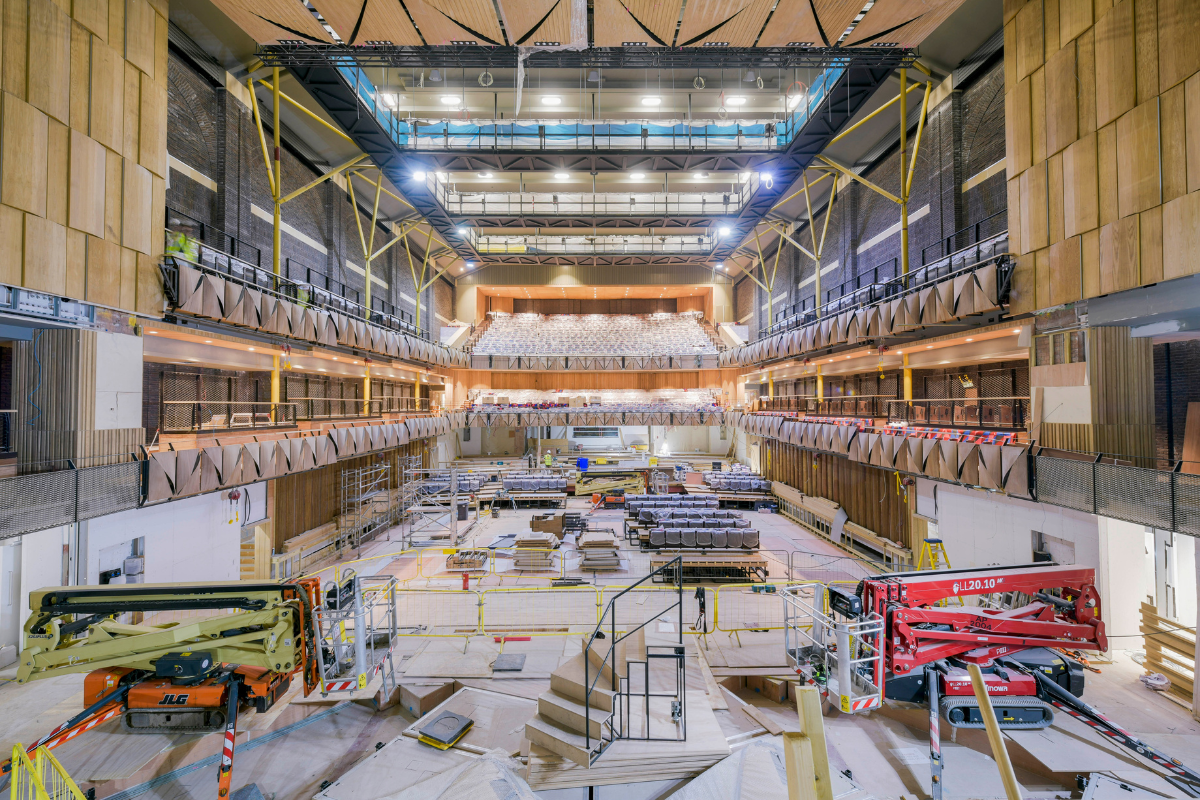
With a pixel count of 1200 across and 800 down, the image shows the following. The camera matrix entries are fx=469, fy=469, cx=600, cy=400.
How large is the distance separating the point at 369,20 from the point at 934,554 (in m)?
19.6

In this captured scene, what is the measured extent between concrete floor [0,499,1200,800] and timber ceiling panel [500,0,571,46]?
13.1 meters

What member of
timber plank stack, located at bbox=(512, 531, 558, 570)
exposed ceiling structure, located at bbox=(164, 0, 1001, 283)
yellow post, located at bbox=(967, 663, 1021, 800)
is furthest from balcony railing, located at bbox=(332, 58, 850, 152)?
yellow post, located at bbox=(967, 663, 1021, 800)

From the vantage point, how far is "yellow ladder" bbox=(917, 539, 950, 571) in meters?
13.1

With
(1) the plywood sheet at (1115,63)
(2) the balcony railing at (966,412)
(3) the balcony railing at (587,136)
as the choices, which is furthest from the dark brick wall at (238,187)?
(2) the balcony railing at (966,412)

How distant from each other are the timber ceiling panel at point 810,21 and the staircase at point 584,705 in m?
12.7

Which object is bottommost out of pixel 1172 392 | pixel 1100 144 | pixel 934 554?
pixel 934 554

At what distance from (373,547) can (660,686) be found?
15888 millimetres

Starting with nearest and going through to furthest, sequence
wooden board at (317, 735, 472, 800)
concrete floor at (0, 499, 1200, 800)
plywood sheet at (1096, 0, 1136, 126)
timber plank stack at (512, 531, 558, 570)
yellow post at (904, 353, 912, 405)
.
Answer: wooden board at (317, 735, 472, 800) → concrete floor at (0, 499, 1200, 800) → plywood sheet at (1096, 0, 1136, 126) → timber plank stack at (512, 531, 558, 570) → yellow post at (904, 353, 912, 405)

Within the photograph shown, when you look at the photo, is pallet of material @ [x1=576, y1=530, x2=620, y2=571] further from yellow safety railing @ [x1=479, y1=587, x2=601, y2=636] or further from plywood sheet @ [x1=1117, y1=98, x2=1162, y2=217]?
plywood sheet @ [x1=1117, y1=98, x2=1162, y2=217]

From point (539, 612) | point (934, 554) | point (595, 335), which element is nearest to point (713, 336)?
point (595, 335)

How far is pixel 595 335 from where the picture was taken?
3759 cm

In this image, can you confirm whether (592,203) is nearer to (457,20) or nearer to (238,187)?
(238,187)

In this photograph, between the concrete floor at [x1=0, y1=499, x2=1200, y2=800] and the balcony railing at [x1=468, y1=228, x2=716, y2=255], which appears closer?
the concrete floor at [x1=0, y1=499, x2=1200, y2=800]

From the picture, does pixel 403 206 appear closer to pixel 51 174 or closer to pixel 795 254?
pixel 51 174
